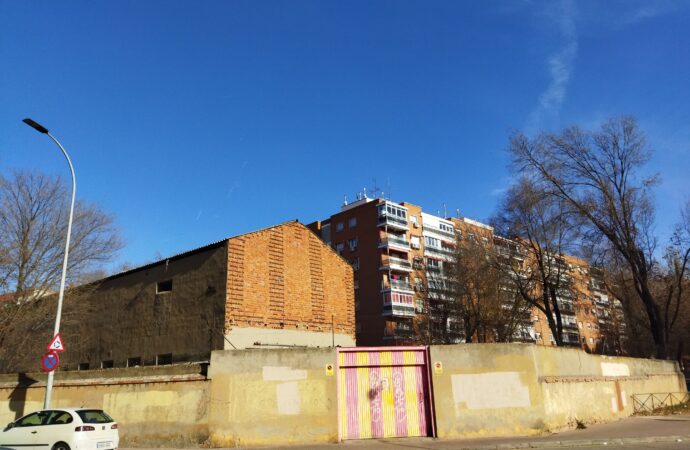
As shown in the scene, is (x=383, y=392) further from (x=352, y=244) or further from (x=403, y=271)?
(x=352, y=244)

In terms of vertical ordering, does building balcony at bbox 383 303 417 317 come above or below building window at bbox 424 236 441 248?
below

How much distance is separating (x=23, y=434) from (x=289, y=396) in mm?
6673

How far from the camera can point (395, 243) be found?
60.5m

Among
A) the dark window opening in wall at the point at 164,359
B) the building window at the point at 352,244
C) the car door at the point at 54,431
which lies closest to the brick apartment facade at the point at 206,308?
the dark window opening in wall at the point at 164,359

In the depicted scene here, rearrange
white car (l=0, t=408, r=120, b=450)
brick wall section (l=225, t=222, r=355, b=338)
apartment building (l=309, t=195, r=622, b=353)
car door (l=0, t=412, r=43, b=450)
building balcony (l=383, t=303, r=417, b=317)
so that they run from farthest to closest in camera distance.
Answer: building balcony (l=383, t=303, r=417, b=317), apartment building (l=309, t=195, r=622, b=353), brick wall section (l=225, t=222, r=355, b=338), car door (l=0, t=412, r=43, b=450), white car (l=0, t=408, r=120, b=450)

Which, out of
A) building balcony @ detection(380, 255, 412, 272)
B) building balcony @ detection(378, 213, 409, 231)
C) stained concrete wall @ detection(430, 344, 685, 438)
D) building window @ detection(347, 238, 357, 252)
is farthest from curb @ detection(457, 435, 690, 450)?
building window @ detection(347, 238, 357, 252)

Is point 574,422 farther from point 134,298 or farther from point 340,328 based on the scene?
point 134,298

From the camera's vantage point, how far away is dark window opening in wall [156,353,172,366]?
19.4 meters

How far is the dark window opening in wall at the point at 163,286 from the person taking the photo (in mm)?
20844

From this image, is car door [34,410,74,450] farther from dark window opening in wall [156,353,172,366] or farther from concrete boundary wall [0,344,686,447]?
dark window opening in wall [156,353,172,366]

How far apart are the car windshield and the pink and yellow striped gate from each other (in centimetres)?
610

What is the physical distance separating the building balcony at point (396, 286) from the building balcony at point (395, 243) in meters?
4.63

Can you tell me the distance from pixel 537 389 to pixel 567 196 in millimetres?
20103

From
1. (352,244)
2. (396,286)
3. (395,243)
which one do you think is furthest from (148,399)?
(352,244)
